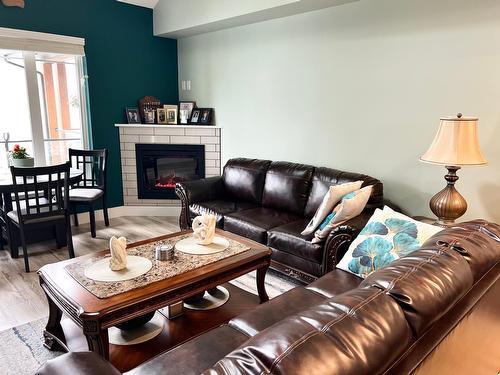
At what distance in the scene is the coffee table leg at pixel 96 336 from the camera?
1697mm

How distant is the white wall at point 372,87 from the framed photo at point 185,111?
53 centimetres

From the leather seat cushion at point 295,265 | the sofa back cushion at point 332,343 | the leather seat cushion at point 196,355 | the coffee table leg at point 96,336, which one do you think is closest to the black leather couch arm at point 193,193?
the leather seat cushion at point 295,265

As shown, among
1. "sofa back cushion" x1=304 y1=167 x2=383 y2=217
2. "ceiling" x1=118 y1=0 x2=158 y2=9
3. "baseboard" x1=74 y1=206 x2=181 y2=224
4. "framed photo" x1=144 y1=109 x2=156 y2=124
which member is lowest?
"baseboard" x1=74 y1=206 x2=181 y2=224

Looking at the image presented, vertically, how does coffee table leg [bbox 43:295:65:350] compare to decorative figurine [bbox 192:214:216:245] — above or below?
below

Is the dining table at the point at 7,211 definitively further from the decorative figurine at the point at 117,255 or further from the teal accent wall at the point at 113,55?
the decorative figurine at the point at 117,255

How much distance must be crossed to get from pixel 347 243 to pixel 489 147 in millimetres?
1241

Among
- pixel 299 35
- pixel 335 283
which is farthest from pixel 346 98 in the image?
pixel 335 283

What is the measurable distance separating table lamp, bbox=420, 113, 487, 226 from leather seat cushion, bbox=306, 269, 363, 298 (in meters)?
0.84

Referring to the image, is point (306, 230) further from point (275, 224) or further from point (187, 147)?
point (187, 147)

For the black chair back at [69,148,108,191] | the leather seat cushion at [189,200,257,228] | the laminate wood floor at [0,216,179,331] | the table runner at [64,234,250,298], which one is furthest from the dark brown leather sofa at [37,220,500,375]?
the black chair back at [69,148,108,191]

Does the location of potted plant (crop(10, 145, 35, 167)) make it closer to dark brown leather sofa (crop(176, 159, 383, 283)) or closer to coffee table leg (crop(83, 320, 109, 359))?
dark brown leather sofa (crop(176, 159, 383, 283))

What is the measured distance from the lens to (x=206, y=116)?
4805 millimetres

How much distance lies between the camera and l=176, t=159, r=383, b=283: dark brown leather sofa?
2758 mm

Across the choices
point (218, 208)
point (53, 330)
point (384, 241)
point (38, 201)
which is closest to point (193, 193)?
point (218, 208)
